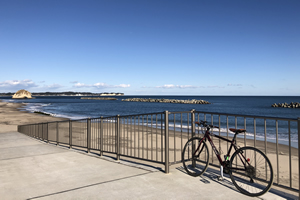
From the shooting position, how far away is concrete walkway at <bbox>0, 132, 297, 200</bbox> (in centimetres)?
388

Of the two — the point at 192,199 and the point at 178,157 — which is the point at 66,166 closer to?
the point at 192,199

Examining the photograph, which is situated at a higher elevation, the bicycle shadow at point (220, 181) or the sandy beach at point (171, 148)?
the bicycle shadow at point (220, 181)

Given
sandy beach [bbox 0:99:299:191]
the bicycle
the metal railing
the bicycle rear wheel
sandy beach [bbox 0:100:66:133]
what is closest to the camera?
the bicycle

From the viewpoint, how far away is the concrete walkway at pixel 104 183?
3.88 m

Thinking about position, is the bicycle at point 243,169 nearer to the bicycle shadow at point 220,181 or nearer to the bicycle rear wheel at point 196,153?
the bicycle rear wheel at point 196,153

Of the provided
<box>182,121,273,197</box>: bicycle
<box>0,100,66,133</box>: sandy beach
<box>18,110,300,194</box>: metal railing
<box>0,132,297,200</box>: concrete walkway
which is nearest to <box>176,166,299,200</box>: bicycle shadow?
<box>0,132,297,200</box>: concrete walkway

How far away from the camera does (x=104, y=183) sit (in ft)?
14.6

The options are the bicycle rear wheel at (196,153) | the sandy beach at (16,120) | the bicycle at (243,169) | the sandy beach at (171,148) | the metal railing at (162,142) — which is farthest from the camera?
the sandy beach at (16,120)

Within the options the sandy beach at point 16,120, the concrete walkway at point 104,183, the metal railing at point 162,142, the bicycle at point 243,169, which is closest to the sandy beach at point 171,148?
the metal railing at point 162,142

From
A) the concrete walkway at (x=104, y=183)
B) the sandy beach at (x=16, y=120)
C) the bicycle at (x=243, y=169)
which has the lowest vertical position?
the sandy beach at (x=16, y=120)

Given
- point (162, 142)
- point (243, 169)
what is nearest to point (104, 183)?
point (162, 142)

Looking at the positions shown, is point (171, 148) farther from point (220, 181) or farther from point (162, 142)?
point (220, 181)

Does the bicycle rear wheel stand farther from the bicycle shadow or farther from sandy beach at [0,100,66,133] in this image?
sandy beach at [0,100,66,133]

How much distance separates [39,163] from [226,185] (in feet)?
16.3
